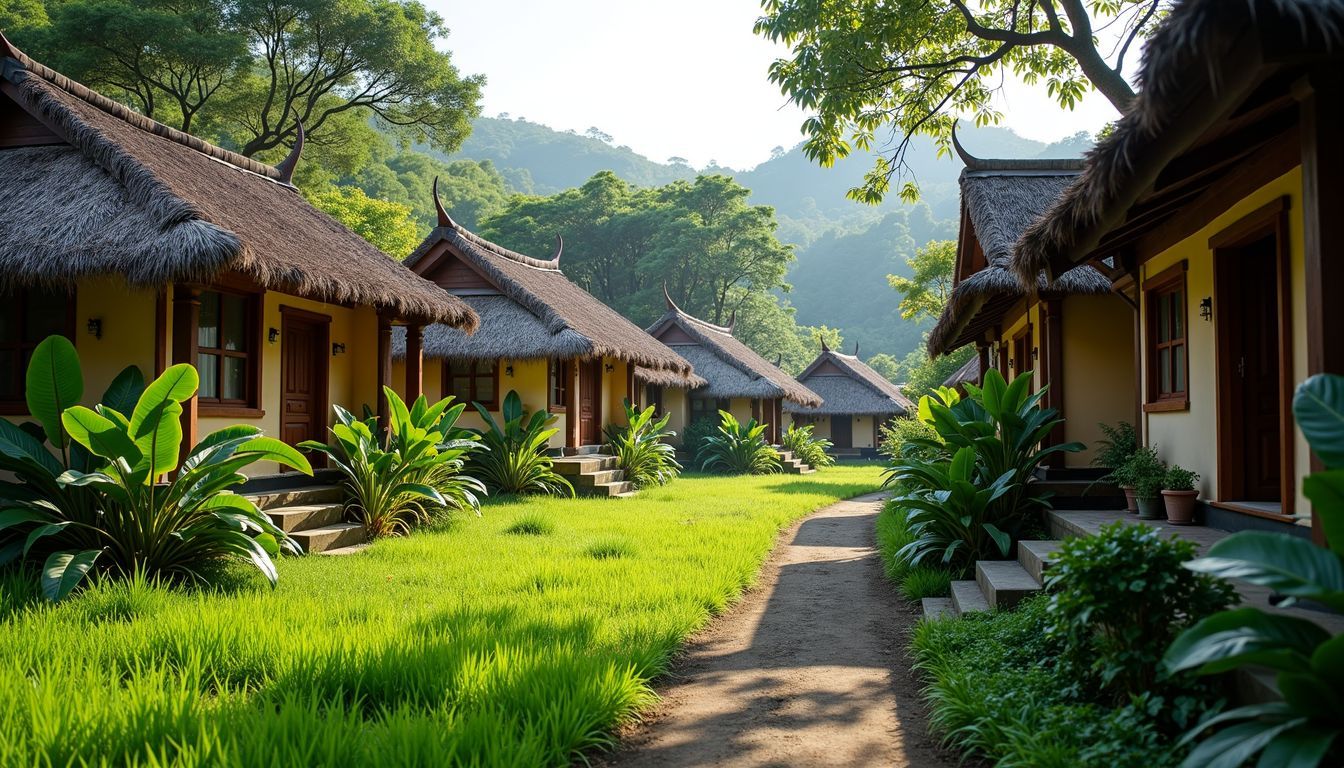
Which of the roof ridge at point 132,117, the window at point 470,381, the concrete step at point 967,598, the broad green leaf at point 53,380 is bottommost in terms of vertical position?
the concrete step at point 967,598

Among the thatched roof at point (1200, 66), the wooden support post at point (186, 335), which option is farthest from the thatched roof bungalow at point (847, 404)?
the thatched roof at point (1200, 66)

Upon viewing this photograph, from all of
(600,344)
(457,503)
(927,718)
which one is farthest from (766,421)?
(927,718)

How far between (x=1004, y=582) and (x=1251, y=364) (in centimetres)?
229

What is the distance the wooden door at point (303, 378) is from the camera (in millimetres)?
9570

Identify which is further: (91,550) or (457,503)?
(457,503)

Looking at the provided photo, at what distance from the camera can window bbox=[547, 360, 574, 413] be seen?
15.3 metres

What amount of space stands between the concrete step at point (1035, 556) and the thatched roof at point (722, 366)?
61.9 ft

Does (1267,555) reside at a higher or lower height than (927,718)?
higher

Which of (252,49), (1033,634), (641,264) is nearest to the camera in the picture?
(1033,634)

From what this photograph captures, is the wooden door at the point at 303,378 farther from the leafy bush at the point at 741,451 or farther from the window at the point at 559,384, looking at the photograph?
the leafy bush at the point at 741,451

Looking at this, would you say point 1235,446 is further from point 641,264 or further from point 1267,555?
point 641,264

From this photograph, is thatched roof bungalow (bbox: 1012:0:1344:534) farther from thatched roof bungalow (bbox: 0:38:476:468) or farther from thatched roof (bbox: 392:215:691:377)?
thatched roof (bbox: 392:215:691:377)

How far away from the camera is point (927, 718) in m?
4.05

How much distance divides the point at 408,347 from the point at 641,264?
1199 inches
